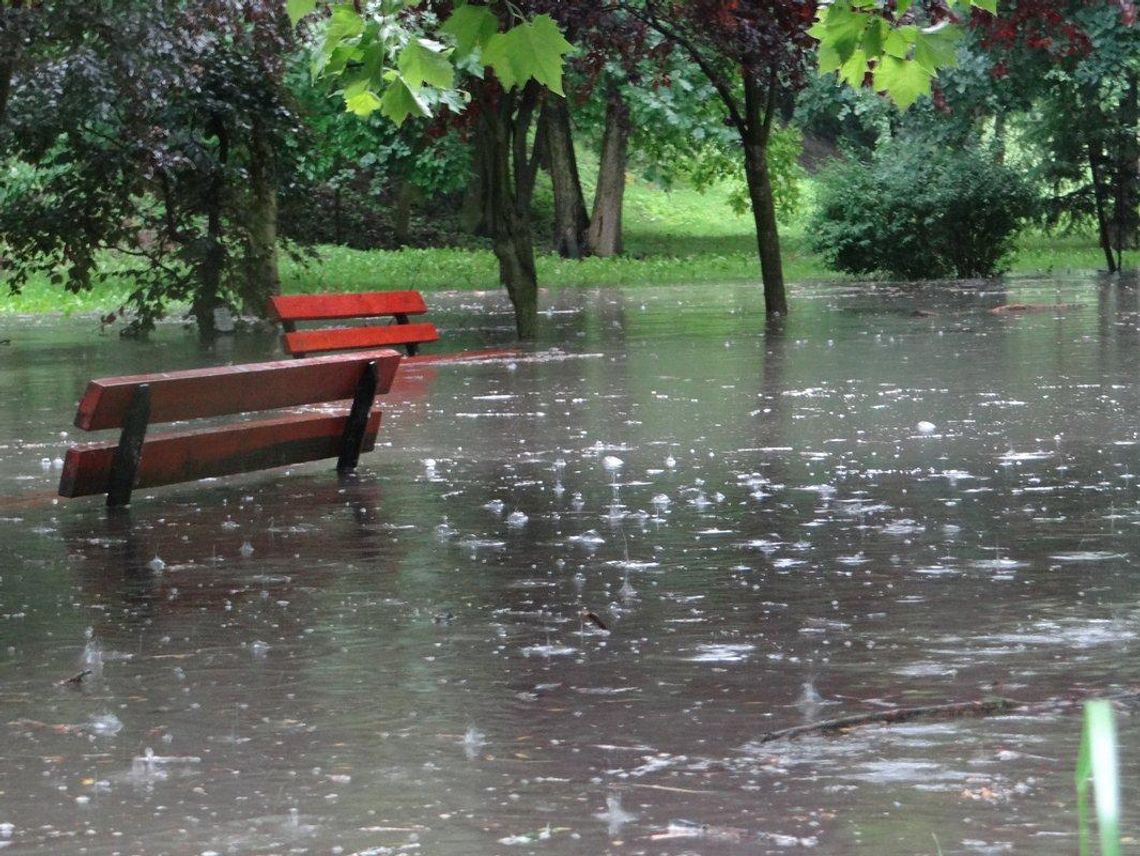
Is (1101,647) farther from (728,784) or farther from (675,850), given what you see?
(675,850)

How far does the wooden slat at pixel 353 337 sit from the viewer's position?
1794cm

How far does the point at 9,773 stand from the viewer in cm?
465

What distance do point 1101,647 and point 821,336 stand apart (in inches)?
586

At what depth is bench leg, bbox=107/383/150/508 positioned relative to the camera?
9.16 m

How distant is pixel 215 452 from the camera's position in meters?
9.87

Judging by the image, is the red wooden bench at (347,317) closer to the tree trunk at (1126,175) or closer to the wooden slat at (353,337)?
the wooden slat at (353,337)

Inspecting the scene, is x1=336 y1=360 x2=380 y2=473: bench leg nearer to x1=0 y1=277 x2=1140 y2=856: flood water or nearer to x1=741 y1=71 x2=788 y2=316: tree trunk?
x1=0 y1=277 x2=1140 y2=856: flood water

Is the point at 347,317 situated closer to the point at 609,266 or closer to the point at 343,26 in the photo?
→ the point at 343,26

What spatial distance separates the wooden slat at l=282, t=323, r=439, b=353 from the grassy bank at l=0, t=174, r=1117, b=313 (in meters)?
9.80

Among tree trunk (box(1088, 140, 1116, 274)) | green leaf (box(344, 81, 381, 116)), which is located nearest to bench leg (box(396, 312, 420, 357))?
green leaf (box(344, 81, 381, 116))

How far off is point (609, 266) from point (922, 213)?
37.5 ft

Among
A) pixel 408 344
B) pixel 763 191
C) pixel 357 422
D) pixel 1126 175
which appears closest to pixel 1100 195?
pixel 1126 175

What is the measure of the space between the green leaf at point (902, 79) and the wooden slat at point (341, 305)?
41.6ft

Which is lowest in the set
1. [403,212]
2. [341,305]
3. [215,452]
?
[215,452]
